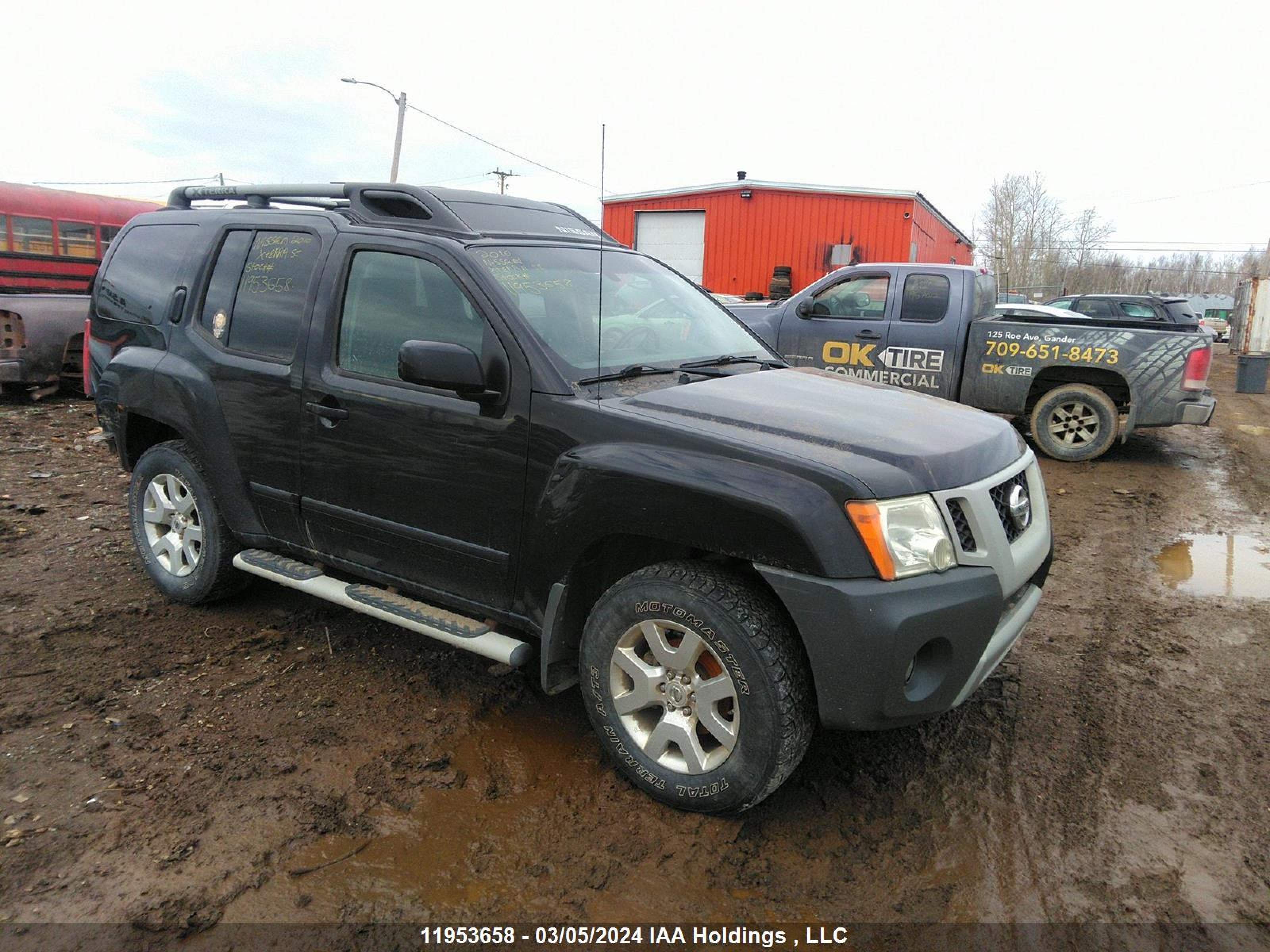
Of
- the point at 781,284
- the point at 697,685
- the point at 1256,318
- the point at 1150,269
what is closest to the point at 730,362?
the point at 697,685

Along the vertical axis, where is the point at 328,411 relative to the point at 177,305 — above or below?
below

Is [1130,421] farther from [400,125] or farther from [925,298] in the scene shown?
[400,125]

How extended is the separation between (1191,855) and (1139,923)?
1.44 feet

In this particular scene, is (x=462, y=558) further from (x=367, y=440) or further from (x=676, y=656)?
(x=676, y=656)

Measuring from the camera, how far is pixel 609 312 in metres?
3.65

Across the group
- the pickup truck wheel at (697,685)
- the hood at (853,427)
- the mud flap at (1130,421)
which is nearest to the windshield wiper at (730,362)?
the hood at (853,427)

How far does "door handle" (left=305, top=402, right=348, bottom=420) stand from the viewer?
140 inches

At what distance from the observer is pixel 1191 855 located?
2.71 m

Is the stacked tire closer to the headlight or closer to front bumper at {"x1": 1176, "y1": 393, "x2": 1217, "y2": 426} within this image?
front bumper at {"x1": 1176, "y1": 393, "x2": 1217, "y2": 426}

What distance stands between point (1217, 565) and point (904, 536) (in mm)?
4352

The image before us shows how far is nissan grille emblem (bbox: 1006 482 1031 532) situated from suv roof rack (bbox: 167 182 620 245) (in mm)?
2047

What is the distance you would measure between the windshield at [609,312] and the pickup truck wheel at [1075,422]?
5900 mm

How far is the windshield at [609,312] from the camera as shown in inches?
131

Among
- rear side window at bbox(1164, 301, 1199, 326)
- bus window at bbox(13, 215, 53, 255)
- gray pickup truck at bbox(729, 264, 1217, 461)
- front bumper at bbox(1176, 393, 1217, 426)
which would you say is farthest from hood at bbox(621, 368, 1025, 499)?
rear side window at bbox(1164, 301, 1199, 326)
